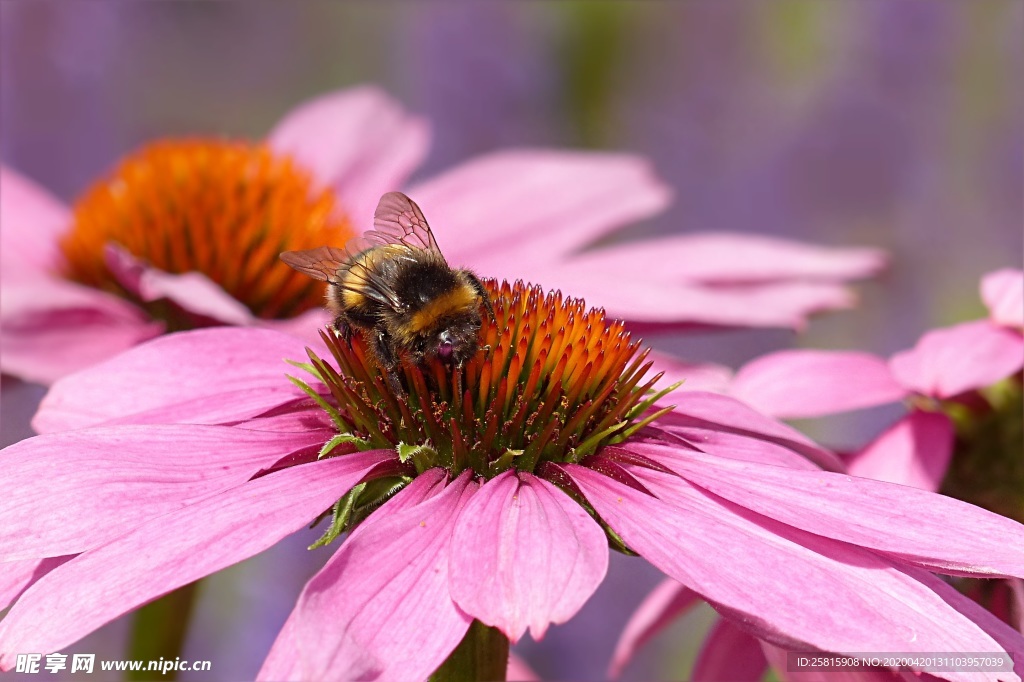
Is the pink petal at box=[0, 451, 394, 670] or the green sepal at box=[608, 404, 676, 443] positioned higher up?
the green sepal at box=[608, 404, 676, 443]

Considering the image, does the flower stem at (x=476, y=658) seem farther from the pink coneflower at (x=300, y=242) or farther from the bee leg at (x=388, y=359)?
the pink coneflower at (x=300, y=242)

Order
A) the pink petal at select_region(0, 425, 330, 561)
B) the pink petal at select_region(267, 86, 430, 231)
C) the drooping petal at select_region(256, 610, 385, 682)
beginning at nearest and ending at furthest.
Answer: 1. the drooping petal at select_region(256, 610, 385, 682)
2. the pink petal at select_region(0, 425, 330, 561)
3. the pink petal at select_region(267, 86, 430, 231)

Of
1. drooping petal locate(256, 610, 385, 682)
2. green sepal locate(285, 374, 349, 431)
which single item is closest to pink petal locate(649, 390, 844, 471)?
green sepal locate(285, 374, 349, 431)

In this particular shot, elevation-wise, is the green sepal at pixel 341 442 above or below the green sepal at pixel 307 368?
below

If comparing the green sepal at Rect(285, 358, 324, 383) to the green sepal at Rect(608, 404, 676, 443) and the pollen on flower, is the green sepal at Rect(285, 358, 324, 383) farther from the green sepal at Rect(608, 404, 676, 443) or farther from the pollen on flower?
the green sepal at Rect(608, 404, 676, 443)

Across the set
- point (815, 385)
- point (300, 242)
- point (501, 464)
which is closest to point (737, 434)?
point (815, 385)

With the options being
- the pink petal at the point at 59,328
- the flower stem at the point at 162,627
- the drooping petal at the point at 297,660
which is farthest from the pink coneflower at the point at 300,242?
the drooping petal at the point at 297,660
